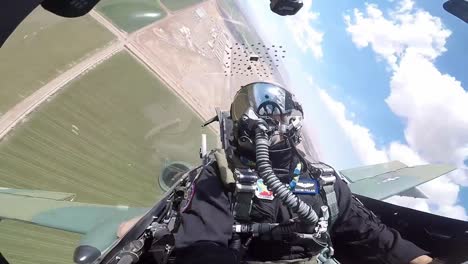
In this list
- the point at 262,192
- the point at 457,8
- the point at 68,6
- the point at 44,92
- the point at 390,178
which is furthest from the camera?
the point at 44,92

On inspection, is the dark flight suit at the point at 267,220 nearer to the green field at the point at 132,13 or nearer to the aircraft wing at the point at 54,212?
the aircraft wing at the point at 54,212

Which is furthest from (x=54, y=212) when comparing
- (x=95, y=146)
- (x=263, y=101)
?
(x=95, y=146)

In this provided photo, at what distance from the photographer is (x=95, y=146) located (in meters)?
11.6

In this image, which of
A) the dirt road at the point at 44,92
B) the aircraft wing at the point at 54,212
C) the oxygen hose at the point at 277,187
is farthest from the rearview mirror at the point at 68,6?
the dirt road at the point at 44,92

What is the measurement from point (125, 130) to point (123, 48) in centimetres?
644

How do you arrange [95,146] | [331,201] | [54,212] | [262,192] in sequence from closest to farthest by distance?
[262,192] → [331,201] → [54,212] → [95,146]

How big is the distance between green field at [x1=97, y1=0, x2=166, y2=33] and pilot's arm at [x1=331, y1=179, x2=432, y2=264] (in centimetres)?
1846

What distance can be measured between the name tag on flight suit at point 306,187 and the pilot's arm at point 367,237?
253 millimetres

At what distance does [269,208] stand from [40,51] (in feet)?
47.0

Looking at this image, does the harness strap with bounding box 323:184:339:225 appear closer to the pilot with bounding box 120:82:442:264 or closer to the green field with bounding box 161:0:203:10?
the pilot with bounding box 120:82:442:264

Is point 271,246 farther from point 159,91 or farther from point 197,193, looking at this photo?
point 159,91

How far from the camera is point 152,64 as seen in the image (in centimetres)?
1800

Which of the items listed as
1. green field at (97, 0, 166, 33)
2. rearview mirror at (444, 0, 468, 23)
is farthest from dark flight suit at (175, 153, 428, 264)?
green field at (97, 0, 166, 33)

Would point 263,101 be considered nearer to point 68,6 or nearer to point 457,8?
point 457,8
